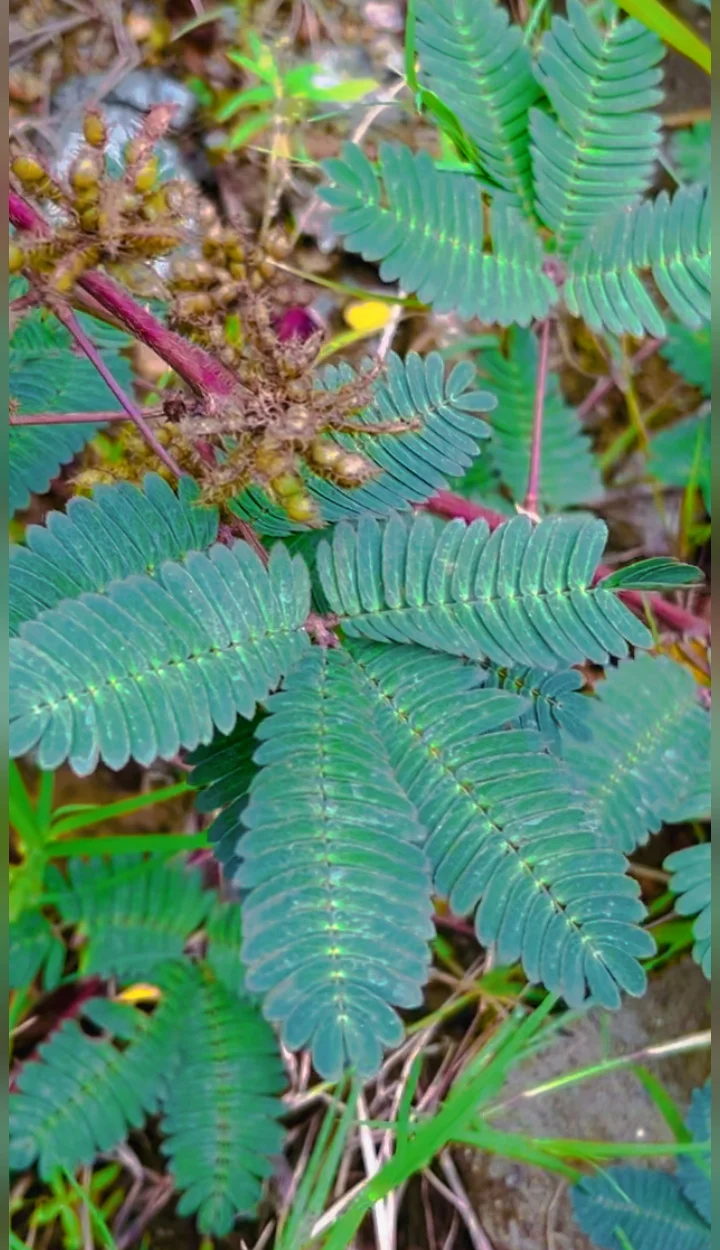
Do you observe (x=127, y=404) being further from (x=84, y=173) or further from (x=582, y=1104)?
(x=582, y=1104)

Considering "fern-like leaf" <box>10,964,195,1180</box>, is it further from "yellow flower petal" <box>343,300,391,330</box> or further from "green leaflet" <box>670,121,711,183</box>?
"green leaflet" <box>670,121,711,183</box>

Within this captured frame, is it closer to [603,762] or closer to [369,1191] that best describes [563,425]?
[603,762]

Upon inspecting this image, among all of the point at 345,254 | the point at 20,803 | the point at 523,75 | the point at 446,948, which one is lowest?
the point at 446,948

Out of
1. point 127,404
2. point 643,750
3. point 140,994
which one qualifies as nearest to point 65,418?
point 127,404

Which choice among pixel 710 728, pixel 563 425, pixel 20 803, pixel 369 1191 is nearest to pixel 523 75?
pixel 563 425

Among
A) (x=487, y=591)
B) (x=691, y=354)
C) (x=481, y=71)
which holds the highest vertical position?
(x=481, y=71)

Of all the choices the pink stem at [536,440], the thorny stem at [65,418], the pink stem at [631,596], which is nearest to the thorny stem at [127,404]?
the thorny stem at [65,418]
